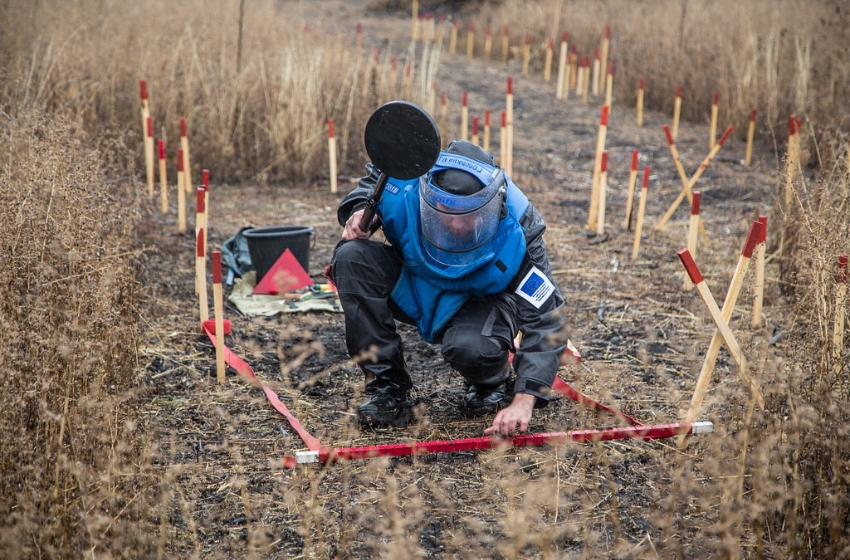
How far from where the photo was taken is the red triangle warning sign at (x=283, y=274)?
471 cm

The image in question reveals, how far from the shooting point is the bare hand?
10.8 ft

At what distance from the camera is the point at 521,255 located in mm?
3070

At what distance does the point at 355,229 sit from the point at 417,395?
0.89m

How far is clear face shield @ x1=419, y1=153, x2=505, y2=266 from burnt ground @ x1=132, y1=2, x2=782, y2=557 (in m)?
0.72

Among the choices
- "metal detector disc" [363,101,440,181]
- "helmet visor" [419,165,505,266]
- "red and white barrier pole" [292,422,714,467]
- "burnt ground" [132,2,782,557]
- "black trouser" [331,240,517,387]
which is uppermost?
"metal detector disc" [363,101,440,181]

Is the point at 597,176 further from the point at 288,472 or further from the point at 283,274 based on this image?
the point at 288,472

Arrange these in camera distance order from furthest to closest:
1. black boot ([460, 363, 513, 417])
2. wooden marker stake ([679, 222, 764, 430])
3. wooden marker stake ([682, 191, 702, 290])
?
wooden marker stake ([682, 191, 702, 290]) → black boot ([460, 363, 513, 417]) → wooden marker stake ([679, 222, 764, 430])

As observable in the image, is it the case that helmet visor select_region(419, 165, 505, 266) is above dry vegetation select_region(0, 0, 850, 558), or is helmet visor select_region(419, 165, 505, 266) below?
above

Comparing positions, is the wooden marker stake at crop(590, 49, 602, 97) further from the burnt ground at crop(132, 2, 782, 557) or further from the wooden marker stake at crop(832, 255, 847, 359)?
the wooden marker stake at crop(832, 255, 847, 359)

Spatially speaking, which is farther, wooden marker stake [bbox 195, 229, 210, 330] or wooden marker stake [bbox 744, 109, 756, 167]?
wooden marker stake [bbox 744, 109, 756, 167]

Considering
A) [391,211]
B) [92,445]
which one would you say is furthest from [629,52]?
[92,445]

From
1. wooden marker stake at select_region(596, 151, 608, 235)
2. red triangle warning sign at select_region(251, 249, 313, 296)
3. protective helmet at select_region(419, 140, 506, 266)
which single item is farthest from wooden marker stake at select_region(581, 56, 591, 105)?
protective helmet at select_region(419, 140, 506, 266)

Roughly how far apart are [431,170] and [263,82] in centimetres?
503

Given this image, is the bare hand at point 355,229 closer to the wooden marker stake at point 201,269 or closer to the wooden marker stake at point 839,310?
the wooden marker stake at point 201,269
